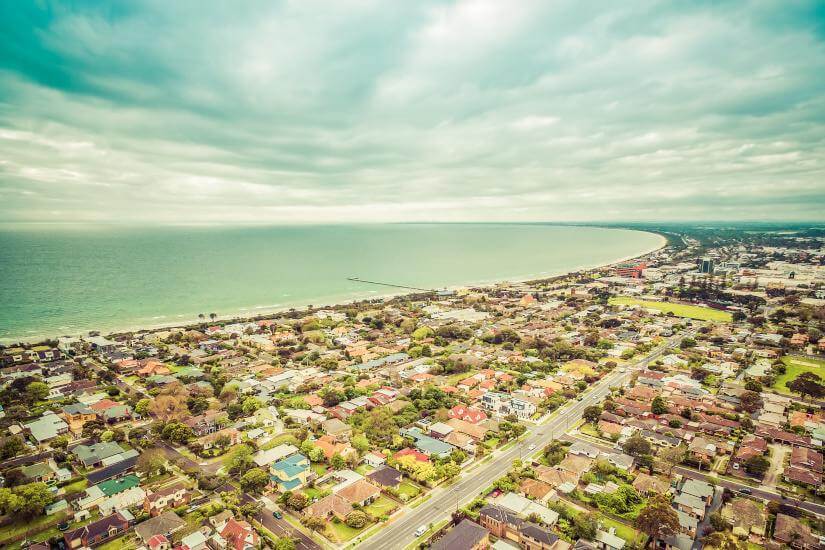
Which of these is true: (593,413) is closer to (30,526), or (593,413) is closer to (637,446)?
(637,446)

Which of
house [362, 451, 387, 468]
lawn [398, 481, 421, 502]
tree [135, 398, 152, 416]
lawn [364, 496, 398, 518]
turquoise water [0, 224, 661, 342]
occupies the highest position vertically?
turquoise water [0, 224, 661, 342]

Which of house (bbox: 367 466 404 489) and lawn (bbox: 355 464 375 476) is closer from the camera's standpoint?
house (bbox: 367 466 404 489)

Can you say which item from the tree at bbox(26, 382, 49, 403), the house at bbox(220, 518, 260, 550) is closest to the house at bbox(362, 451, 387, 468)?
the house at bbox(220, 518, 260, 550)

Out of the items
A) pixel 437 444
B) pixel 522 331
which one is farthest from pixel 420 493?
pixel 522 331

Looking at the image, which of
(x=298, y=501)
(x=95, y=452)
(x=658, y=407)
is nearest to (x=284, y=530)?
(x=298, y=501)

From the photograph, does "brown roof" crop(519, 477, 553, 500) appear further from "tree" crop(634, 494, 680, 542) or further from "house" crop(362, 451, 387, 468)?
"house" crop(362, 451, 387, 468)

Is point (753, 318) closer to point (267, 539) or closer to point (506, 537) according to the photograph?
point (506, 537)
